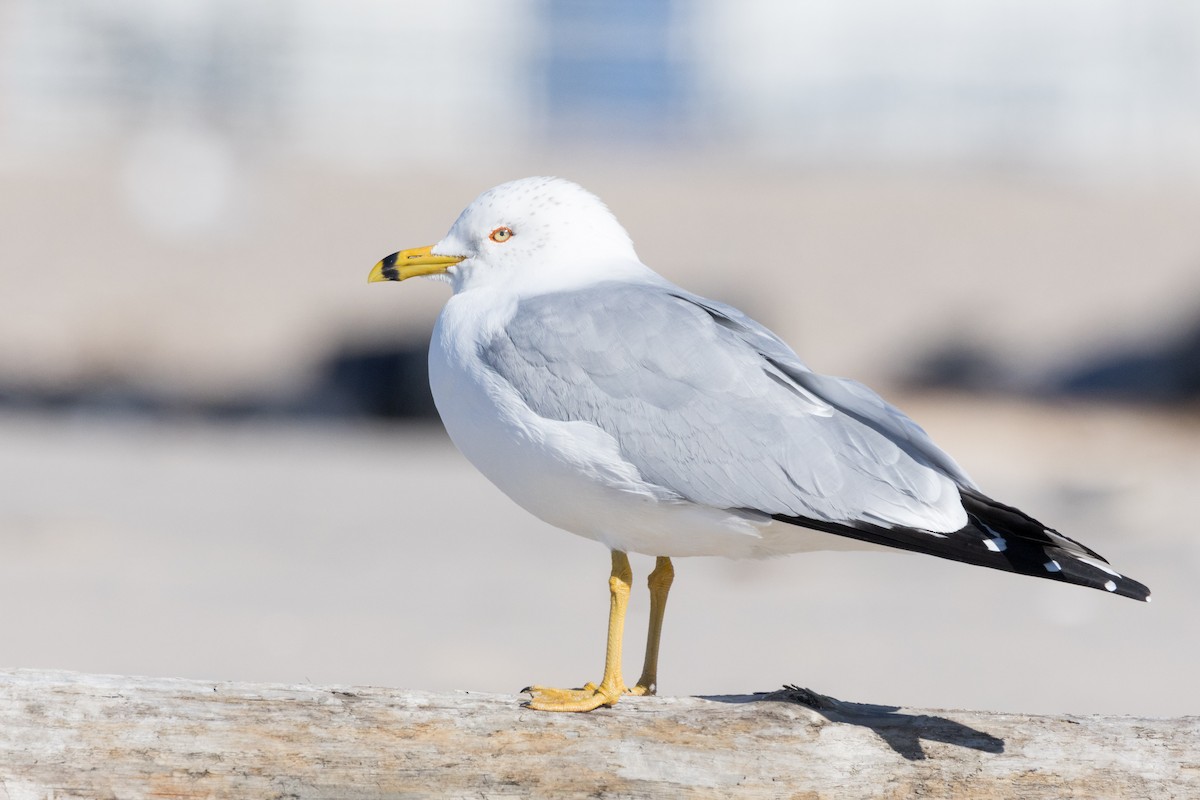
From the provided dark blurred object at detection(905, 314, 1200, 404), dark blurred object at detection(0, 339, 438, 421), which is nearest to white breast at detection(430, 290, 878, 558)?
dark blurred object at detection(0, 339, 438, 421)

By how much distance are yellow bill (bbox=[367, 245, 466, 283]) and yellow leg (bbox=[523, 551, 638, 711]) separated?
78 centimetres

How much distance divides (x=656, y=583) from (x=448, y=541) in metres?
5.75

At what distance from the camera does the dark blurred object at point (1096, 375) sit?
1427 centimetres

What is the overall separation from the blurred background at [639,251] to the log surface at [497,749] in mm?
3336

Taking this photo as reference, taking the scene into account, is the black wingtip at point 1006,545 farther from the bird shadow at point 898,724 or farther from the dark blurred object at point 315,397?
the dark blurred object at point 315,397

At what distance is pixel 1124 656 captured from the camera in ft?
23.3

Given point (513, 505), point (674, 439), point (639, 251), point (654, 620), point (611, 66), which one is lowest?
point (654, 620)

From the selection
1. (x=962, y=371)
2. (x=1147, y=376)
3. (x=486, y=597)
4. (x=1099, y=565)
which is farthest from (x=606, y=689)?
(x=1147, y=376)

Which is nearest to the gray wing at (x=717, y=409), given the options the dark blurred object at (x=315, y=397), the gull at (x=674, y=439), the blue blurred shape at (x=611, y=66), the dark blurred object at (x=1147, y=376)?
the gull at (x=674, y=439)

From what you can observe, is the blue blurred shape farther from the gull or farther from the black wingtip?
the black wingtip

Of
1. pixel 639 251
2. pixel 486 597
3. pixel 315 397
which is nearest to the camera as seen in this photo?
pixel 486 597

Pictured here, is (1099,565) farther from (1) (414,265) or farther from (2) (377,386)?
(2) (377,386)

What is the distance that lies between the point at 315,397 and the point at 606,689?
1172cm

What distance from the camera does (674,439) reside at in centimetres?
314
